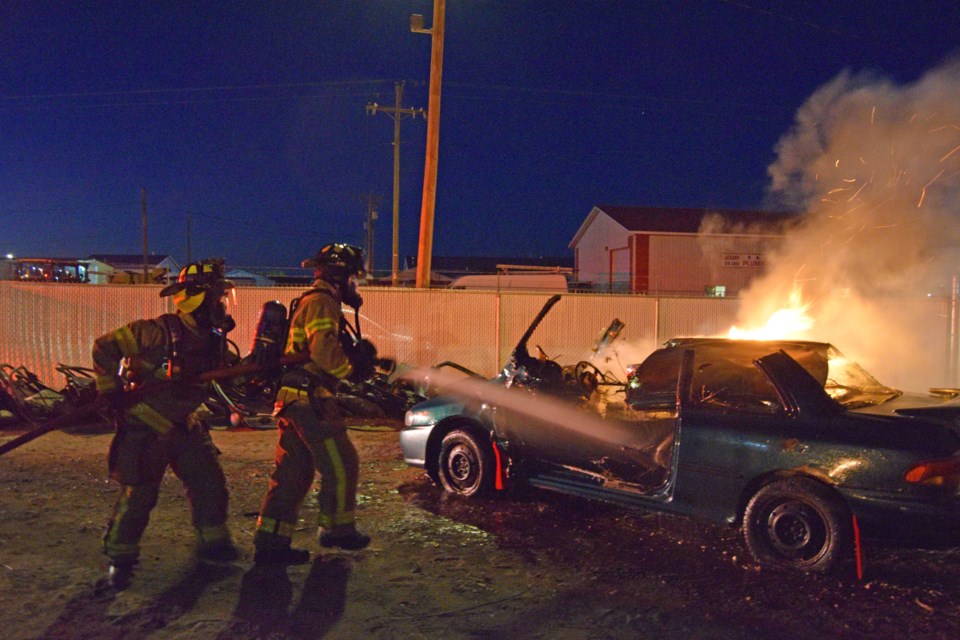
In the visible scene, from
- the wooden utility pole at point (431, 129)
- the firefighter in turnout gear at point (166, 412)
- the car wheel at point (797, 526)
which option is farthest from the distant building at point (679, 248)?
the firefighter in turnout gear at point (166, 412)

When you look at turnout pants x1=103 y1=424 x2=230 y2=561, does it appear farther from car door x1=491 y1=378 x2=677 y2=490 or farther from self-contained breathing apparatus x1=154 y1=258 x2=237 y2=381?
car door x1=491 y1=378 x2=677 y2=490

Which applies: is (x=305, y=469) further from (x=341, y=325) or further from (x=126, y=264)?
(x=126, y=264)

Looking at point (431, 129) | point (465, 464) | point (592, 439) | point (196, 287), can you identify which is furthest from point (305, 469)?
point (431, 129)

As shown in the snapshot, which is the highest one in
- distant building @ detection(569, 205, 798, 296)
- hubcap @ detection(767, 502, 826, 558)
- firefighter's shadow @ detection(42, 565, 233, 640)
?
distant building @ detection(569, 205, 798, 296)

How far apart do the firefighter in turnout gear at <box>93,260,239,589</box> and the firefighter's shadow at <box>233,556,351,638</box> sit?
0.41 meters

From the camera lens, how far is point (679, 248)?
92.3ft

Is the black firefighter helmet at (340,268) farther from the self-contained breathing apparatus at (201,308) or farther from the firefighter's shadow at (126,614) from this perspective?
the firefighter's shadow at (126,614)

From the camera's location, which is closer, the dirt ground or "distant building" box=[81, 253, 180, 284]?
the dirt ground

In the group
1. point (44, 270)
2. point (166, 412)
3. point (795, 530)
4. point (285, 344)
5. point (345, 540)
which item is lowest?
Result: point (345, 540)

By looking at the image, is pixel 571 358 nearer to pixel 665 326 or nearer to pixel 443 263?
pixel 665 326

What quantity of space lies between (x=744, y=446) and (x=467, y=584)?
1896mm

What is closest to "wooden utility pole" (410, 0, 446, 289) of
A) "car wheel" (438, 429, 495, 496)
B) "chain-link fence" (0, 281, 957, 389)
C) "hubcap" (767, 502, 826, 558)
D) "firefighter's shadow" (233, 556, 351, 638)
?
"chain-link fence" (0, 281, 957, 389)

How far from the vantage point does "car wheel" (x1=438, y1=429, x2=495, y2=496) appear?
234 inches

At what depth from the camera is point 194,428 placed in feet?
14.8
